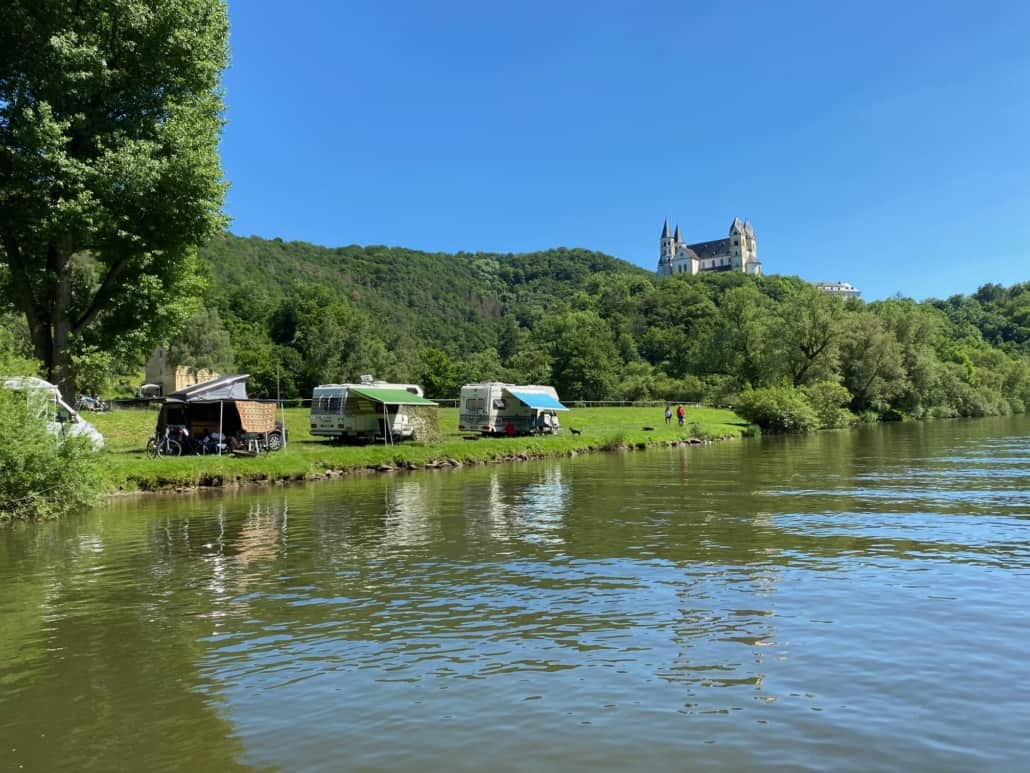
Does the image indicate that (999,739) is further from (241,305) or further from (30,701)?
(241,305)

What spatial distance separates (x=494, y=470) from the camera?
32.2m

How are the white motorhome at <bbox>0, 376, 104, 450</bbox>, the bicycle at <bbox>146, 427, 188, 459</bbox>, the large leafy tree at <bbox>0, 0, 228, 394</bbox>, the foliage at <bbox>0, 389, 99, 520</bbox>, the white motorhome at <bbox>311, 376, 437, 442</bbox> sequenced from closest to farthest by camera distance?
1. the foliage at <bbox>0, 389, 99, 520</bbox>
2. the white motorhome at <bbox>0, 376, 104, 450</bbox>
3. the large leafy tree at <bbox>0, 0, 228, 394</bbox>
4. the bicycle at <bbox>146, 427, 188, 459</bbox>
5. the white motorhome at <bbox>311, 376, 437, 442</bbox>

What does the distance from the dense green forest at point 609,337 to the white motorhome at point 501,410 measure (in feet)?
54.9

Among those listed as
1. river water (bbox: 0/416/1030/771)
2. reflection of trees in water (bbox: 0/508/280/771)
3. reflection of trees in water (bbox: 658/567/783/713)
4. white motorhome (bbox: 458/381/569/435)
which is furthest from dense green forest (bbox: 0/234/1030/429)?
reflection of trees in water (bbox: 658/567/783/713)

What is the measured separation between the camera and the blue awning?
4441 cm

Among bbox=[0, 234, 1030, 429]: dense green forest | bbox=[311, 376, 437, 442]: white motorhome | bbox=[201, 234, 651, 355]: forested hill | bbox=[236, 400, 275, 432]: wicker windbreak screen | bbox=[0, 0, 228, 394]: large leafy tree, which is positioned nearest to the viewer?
bbox=[0, 0, 228, 394]: large leafy tree

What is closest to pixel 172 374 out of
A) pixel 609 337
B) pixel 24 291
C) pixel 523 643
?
pixel 24 291

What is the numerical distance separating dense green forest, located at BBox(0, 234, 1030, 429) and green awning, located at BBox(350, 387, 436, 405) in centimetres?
885

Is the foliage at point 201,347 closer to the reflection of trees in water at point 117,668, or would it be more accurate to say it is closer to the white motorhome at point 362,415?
the white motorhome at point 362,415

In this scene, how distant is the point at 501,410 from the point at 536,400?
2.29 metres

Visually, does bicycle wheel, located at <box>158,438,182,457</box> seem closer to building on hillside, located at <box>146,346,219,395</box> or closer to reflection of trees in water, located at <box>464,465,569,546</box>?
reflection of trees in water, located at <box>464,465,569,546</box>

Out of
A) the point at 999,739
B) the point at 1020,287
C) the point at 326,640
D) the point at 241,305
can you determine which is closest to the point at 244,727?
the point at 326,640

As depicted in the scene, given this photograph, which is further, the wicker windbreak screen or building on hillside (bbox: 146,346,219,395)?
building on hillside (bbox: 146,346,219,395)

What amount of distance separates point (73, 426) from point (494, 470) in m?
16.3
